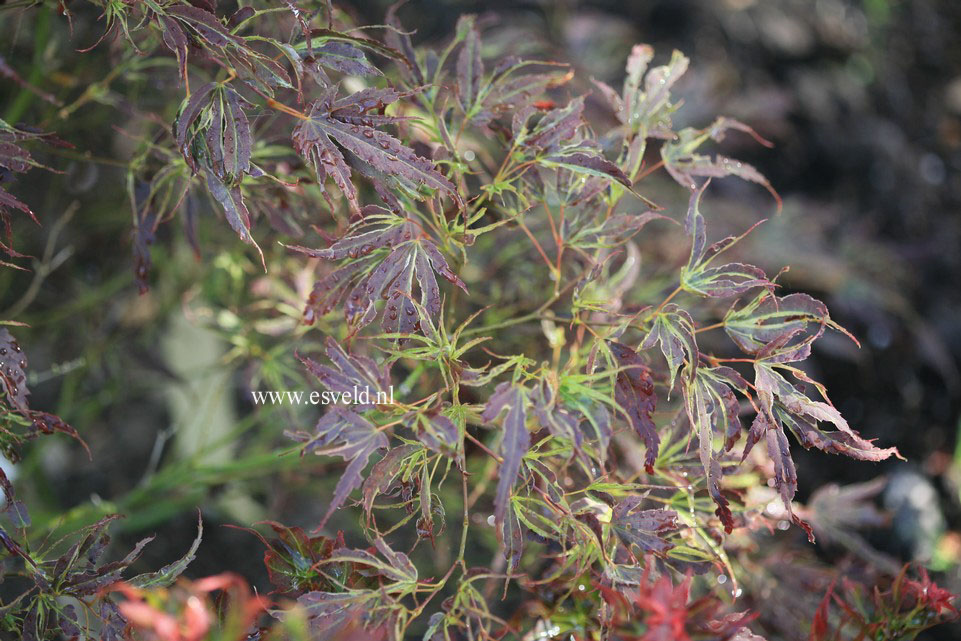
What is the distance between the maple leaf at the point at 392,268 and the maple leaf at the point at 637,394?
0.48 feet

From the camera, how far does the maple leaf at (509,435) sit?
51 cm

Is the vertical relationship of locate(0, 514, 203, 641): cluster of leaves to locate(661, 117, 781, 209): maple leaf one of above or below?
below

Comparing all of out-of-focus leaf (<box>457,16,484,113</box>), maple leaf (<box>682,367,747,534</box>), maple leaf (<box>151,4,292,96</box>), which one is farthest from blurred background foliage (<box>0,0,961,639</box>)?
maple leaf (<box>682,367,747,534</box>)

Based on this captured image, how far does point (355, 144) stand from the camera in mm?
603

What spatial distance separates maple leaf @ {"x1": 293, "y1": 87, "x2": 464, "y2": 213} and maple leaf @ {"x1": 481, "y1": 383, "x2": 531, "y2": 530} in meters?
0.17

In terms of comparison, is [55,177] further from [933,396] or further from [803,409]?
[933,396]

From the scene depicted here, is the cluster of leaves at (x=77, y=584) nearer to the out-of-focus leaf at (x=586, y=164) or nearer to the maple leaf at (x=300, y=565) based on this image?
the maple leaf at (x=300, y=565)

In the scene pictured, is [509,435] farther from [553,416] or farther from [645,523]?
[645,523]

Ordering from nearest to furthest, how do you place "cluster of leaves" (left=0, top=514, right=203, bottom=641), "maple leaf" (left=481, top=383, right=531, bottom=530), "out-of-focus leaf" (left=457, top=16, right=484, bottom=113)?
"maple leaf" (left=481, top=383, right=531, bottom=530) < "cluster of leaves" (left=0, top=514, right=203, bottom=641) < "out-of-focus leaf" (left=457, top=16, right=484, bottom=113)

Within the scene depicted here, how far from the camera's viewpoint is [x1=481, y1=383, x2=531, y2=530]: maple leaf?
51 cm

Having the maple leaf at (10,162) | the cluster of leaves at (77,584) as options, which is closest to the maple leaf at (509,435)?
the cluster of leaves at (77,584)

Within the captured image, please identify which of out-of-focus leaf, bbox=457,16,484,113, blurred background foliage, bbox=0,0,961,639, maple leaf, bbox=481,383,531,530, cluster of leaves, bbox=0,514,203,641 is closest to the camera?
maple leaf, bbox=481,383,531,530

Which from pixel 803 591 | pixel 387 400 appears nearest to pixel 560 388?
pixel 387 400

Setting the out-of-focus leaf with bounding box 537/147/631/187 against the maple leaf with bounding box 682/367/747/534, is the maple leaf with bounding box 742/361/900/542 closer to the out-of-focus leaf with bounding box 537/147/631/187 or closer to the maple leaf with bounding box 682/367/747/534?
the maple leaf with bounding box 682/367/747/534
